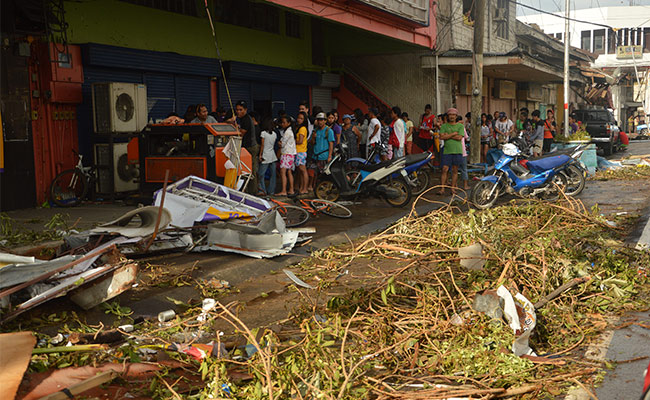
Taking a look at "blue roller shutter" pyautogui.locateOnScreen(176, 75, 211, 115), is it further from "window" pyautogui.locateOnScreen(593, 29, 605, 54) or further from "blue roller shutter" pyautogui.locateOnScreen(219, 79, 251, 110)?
"window" pyautogui.locateOnScreen(593, 29, 605, 54)

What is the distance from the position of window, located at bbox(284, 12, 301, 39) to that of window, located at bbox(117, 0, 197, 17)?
14.4 ft

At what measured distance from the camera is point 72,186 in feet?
39.0

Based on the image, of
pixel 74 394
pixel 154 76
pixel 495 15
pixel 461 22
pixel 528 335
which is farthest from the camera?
pixel 495 15

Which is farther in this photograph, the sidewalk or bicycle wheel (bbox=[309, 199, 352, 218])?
bicycle wheel (bbox=[309, 199, 352, 218])

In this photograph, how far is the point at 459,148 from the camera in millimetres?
13750

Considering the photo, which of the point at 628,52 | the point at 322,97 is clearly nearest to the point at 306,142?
the point at 322,97

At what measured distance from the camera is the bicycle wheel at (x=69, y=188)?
11562 millimetres

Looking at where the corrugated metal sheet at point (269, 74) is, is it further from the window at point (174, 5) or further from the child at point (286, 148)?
the child at point (286, 148)

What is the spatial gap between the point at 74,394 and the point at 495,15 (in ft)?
97.1

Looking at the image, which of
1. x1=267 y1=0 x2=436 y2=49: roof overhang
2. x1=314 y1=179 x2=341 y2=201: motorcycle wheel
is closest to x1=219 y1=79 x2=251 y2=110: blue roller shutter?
x1=267 y1=0 x2=436 y2=49: roof overhang

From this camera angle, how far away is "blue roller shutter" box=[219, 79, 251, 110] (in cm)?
1706

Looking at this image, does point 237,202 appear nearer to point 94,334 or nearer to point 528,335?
point 94,334

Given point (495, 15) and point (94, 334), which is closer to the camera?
point (94, 334)

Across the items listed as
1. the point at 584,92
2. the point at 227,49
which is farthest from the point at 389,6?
the point at 584,92
